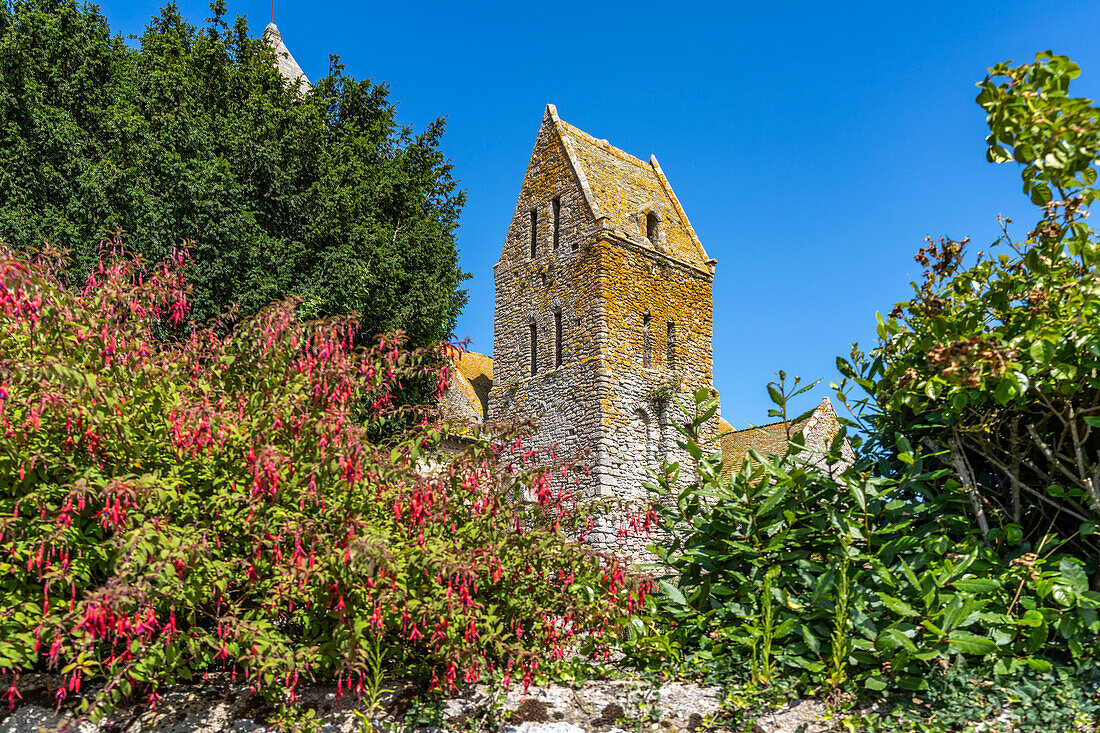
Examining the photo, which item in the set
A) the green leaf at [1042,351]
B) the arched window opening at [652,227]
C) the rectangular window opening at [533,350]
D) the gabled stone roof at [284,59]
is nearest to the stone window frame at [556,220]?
the rectangular window opening at [533,350]

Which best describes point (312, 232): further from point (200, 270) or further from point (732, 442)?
point (732, 442)

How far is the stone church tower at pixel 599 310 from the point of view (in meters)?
19.3

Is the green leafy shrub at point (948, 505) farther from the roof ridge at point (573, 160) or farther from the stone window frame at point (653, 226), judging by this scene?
the stone window frame at point (653, 226)

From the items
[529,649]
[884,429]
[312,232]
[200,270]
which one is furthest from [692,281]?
[529,649]

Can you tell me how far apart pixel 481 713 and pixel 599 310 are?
618 inches

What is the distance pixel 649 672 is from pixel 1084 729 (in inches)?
97.8

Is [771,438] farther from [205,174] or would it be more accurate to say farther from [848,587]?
[848,587]

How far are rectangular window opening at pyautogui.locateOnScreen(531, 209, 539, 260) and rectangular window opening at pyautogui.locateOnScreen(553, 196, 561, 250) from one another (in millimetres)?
710

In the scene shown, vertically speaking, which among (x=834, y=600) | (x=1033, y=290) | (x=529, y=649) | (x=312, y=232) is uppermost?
(x=312, y=232)

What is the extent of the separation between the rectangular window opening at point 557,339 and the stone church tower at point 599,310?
3 cm

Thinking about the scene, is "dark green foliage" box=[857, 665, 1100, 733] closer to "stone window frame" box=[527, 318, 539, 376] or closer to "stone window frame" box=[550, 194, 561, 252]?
"stone window frame" box=[527, 318, 539, 376]

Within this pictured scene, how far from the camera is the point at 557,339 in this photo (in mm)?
20844

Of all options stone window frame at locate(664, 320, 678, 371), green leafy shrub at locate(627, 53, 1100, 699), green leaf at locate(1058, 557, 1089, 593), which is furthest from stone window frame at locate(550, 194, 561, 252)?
green leaf at locate(1058, 557, 1089, 593)

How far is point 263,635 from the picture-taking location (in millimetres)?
3803
